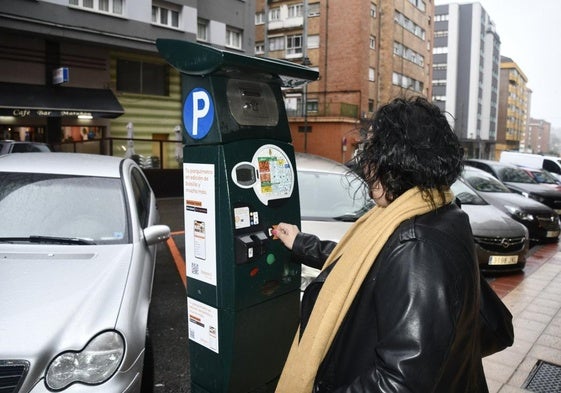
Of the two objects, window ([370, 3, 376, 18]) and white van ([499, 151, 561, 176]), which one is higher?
window ([370, 3, 376, 18])

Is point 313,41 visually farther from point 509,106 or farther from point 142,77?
point 509,106

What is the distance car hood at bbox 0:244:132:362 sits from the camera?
2275 millimetres

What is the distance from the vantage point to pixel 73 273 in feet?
9.33

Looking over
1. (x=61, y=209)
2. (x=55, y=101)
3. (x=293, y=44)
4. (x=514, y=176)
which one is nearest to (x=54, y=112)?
(x=55, y=101)

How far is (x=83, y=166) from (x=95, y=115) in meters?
11.9

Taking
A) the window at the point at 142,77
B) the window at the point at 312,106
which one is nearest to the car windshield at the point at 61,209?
the window at the point at 142,77

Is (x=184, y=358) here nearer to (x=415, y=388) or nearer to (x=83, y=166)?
(x=83, y=166)

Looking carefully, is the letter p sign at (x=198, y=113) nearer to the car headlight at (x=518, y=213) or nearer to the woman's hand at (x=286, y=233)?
the woman's hand at (x=286, y=233)

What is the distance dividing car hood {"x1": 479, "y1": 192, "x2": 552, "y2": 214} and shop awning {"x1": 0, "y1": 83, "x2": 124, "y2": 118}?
458 inches

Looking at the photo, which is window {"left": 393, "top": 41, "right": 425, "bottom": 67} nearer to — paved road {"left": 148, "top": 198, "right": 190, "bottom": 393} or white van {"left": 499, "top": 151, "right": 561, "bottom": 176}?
white van {"left": 499, "top": 151, "right": 561, "bottom": 176}

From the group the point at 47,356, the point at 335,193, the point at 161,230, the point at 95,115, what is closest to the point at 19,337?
the point at 47,356

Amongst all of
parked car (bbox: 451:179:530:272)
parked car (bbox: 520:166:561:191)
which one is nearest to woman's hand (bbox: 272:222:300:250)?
parked car (bbox: 451:179:530:272)

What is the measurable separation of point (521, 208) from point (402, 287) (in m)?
8.65

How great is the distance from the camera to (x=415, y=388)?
120 centimetres
